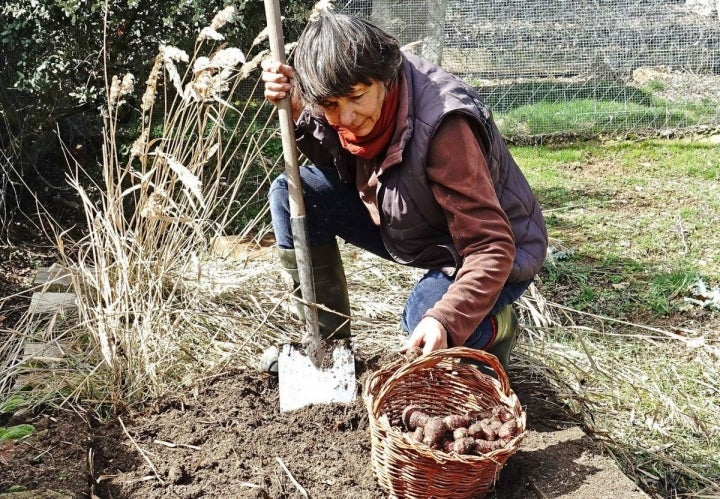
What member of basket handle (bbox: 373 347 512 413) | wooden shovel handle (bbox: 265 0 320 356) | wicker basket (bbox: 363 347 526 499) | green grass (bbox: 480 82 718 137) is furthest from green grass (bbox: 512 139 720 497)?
wooden shovel handle (bbox: 265 0 320 356)

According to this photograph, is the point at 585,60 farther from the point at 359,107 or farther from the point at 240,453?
the point at 240,453

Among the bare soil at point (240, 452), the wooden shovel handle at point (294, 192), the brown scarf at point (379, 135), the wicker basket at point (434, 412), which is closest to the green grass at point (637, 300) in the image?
the bare soil at point (240, 452)

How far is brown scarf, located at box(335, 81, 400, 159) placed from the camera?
2.38m

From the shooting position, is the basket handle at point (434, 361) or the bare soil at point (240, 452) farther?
the bare soil at point (240, 452)

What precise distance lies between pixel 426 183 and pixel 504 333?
1.85ft

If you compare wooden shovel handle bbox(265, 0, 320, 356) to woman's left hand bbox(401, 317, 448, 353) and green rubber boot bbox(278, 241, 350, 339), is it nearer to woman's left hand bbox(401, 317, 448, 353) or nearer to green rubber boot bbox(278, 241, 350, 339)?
green rubber boot bbox(278, 241, 350, 339)

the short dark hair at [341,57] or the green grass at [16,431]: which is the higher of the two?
the short dark hair at [341,57]

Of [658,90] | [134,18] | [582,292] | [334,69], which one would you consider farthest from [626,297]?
[658,90]

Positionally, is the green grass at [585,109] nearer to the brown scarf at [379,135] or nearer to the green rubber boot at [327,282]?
the green rubber boot at [327,282]

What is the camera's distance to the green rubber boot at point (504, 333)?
2.56 m

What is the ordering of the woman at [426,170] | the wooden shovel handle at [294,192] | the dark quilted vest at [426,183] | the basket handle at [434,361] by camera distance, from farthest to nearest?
1. the wooden shovel handle at [294,192]
2. the dark quilted vest at [426,183]
3. the woman at [426,170]
4. the basket handle at [434,361]

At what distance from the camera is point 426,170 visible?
2.36 m

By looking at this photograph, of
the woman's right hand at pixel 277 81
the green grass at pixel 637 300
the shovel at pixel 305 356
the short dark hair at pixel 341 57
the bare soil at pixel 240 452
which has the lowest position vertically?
the green grass at pixel 637 300

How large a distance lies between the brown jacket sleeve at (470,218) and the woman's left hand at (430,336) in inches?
1.4
